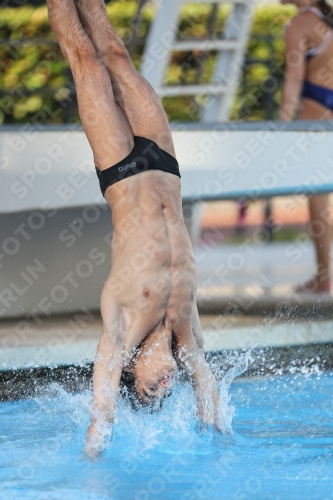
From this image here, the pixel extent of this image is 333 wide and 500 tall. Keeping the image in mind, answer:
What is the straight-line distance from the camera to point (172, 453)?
141 inches

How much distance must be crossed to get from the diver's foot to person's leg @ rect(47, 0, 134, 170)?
132 inches

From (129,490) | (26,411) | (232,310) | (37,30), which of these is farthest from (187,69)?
(129,490)

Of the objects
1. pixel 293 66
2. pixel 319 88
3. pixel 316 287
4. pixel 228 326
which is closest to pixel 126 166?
pixel 228 326

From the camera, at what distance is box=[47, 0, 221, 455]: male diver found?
342 centimetres

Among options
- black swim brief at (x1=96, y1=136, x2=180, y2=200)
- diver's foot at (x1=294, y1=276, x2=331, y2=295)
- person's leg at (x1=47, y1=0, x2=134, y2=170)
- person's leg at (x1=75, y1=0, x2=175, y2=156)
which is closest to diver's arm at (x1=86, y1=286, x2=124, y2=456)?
black swim brief at (x1=96, y1=136, x2=180, y2=200)

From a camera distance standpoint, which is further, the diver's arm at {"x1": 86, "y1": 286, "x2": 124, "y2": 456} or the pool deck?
the pool deck

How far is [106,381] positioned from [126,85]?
1.33 m

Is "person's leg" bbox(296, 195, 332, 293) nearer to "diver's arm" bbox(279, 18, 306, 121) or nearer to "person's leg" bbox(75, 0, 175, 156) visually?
"diver's arm" bbox(279, 18, 306, 121)

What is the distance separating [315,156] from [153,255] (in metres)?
2.37

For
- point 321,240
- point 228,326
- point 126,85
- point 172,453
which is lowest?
point 228,326

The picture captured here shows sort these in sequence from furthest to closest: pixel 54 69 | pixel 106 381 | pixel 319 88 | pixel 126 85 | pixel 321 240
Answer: pixel 54 69, pixel 321 240, pixel 319 88, pixel 126 85, pixel 106 381

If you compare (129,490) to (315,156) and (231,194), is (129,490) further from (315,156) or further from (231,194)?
(315,156)

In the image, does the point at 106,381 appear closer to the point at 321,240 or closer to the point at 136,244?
the point at 136,244

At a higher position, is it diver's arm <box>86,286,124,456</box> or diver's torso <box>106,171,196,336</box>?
diver's torso <box>106,171,196,336</box>
